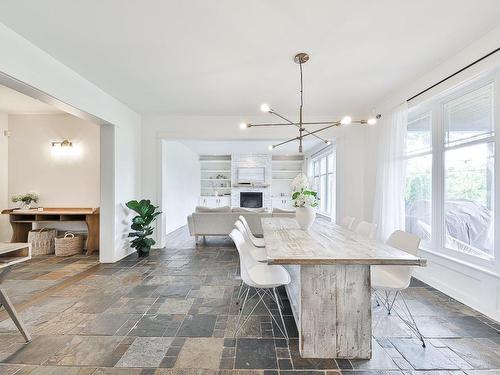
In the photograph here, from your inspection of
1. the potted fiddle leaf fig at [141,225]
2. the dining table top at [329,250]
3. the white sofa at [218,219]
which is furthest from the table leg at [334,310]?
the white sofa at [218,219]

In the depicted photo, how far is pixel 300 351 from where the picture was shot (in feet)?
5.79

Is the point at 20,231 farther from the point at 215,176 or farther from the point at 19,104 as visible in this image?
the point at 215,176

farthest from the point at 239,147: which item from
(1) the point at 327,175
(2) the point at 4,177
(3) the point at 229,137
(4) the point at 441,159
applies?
(4) the point at 441,159

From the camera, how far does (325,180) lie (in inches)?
309

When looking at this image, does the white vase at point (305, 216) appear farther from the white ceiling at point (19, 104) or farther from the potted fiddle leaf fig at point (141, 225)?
the white ceiling at point (19, 104)

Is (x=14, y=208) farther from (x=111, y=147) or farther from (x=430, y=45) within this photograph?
(x=430, y=45)

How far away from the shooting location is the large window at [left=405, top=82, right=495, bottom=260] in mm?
2500

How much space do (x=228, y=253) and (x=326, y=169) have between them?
4.56 meters

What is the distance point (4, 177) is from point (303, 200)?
5599mm

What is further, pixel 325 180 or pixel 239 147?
pixel 239 147

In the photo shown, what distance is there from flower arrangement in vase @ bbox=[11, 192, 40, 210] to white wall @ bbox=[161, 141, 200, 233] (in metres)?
2.29

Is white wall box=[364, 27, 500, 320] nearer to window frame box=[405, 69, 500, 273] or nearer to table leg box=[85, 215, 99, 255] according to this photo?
window frame box=[405, 69, 500, 273]

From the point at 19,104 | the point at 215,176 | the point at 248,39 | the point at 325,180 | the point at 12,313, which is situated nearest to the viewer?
the point at 12,313

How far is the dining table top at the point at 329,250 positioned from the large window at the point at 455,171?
1.38 metres
